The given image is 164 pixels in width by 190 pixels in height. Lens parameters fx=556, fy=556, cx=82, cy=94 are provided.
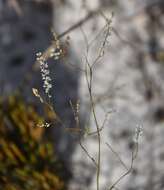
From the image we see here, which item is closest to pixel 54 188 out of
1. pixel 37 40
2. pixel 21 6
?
pixel 37 40

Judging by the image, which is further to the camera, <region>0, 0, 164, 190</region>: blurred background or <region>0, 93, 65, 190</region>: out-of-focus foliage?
<region>0, 0, 164, 190</region>: blurred background

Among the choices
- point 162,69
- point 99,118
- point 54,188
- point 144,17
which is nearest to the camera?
point 54,188

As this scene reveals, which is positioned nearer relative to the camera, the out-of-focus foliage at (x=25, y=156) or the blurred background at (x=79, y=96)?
the out-of-focus foliage at (x=25, y=156)

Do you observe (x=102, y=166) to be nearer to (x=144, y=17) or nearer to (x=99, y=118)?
(x=99, y=118)

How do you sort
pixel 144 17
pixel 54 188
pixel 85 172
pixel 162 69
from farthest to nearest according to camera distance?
pixel 144 17 < pixel 162 69 < pixel 85 172 < pixel 54 188

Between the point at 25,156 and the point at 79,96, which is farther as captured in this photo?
the point at 79,96

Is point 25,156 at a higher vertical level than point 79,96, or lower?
lower
